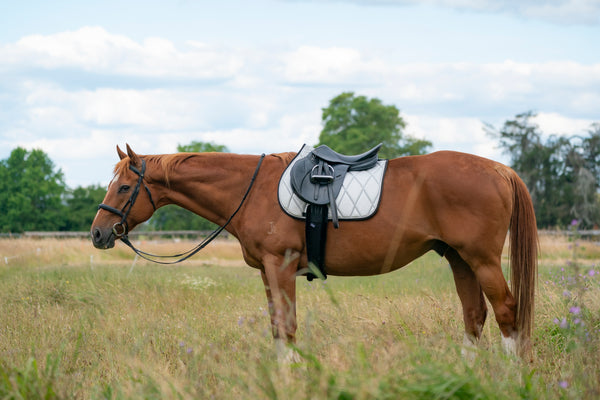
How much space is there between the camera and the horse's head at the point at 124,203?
5.95 meters

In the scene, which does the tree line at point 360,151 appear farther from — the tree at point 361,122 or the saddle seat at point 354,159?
the saddle seat at point 354,159

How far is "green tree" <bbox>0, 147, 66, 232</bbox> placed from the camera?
5262cm

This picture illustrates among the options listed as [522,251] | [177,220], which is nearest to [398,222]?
[522,251]

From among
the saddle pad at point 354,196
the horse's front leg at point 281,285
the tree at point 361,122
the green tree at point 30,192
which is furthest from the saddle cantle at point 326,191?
the green tree at point 30,192

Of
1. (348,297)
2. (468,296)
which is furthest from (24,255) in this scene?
(468,296)

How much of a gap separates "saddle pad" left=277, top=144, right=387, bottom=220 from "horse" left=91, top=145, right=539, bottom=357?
70 millimetres

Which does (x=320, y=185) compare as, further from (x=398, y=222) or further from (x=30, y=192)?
(x=30, y=192)

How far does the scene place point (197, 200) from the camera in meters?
6.00

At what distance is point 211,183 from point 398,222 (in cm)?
195

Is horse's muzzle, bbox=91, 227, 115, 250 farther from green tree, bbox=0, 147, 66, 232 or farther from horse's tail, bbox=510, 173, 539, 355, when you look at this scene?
green tree, bbox=0, 147, 66, 232

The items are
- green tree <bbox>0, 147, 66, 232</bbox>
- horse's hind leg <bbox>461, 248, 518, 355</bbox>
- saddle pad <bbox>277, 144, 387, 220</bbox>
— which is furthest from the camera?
green tree <bbox>0, 147, 66, 232</bbox>

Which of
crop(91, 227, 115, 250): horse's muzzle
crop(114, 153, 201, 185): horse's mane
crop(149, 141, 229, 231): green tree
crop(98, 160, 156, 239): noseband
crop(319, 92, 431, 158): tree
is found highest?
crop(319, 92, 431, 158): tree

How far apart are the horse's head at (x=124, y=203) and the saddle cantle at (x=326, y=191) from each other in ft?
4.87

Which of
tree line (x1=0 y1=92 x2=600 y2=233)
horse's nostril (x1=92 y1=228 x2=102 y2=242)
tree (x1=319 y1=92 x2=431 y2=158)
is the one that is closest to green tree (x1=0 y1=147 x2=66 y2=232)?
tree line (x1=0 y1=92 x2=600 y2=233)
